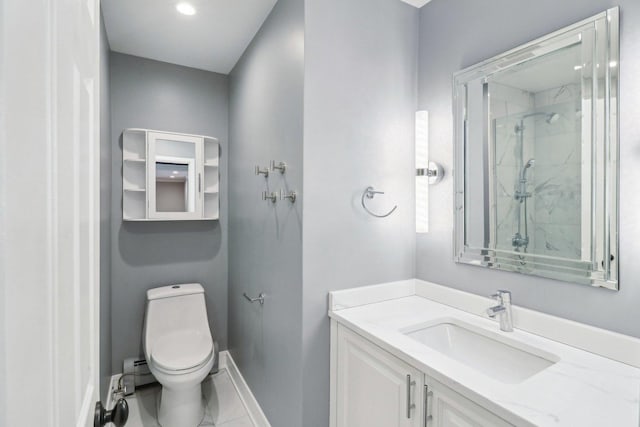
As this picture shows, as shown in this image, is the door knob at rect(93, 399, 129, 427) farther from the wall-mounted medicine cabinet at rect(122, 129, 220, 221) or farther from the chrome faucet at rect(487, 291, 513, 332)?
the wall-mounted medicine cabinet at rect(122, 129, 220, 221)

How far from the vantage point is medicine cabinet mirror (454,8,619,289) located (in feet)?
3.70

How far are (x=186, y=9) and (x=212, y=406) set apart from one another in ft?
8.29

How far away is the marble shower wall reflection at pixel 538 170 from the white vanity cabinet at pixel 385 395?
73 cm

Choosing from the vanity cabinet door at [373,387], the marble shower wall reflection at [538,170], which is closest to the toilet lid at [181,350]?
the vanity cabinet door at [373,387]

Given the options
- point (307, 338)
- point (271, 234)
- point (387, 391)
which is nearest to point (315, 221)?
point (271, 234)

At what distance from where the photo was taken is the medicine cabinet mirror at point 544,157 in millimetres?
1127

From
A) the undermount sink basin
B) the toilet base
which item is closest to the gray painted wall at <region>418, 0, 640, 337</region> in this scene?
the undermount sink basin

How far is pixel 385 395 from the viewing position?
1209 mm

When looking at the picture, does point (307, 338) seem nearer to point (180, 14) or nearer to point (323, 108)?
point (323, 108)

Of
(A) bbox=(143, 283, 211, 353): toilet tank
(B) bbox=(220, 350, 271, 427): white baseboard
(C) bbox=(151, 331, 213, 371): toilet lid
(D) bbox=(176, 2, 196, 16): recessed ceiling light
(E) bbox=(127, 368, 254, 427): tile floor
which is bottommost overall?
(E) bbox=(127, 368, 254, 427): tile floor

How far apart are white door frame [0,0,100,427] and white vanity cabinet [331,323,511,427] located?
929mm

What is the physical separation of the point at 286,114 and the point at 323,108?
232 millimetres

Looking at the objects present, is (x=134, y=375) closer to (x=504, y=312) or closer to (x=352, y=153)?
(x=352, y=153)

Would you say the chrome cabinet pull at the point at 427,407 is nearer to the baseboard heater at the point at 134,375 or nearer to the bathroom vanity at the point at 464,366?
the bathroom vanity at the point at 464,366
